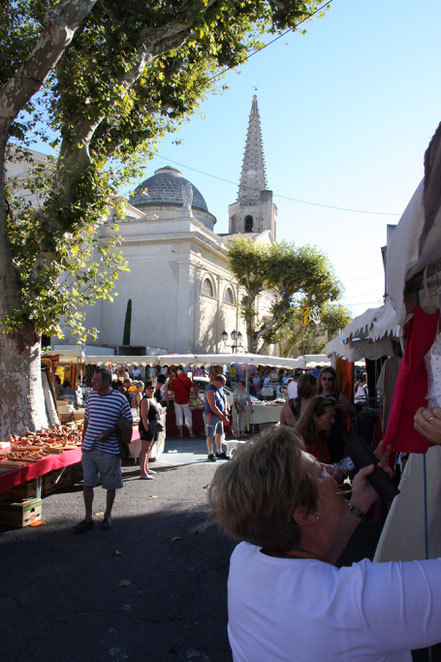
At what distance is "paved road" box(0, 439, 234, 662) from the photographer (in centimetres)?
319

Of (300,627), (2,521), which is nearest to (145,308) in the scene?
(2,521)

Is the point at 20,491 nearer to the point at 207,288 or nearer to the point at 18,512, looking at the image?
the point at 18,512

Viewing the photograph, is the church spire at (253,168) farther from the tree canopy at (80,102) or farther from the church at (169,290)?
the tree canopy at (80,102)

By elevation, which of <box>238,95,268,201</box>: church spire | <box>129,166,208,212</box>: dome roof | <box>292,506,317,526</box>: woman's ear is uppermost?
<box>238,95,268,201</box>: church spire

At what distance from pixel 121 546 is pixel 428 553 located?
3.31 meters

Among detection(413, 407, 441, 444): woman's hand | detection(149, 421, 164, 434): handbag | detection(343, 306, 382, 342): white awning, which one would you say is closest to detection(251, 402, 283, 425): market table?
detection(149, 421, 164, 434): handbag

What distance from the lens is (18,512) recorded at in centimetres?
552

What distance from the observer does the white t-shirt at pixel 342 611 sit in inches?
42.4

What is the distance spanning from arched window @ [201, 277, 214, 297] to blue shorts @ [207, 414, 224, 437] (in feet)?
83.8

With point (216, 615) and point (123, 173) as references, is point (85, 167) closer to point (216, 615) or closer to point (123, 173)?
point (123, 173)

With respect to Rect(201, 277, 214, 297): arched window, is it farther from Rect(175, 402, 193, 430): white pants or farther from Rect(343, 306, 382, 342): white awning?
Rect(343, 306, 382, 342): white awning

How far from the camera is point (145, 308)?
34.3 meters

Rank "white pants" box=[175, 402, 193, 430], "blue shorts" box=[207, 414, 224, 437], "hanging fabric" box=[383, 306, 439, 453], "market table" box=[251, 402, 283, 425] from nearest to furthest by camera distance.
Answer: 1. "hanging fabric" box=[383, 306, 439, 453]
2. "blue shorts" box=[207, 414, 224, 437]
3. "white pants" box=[175, 402, 193, 430]
4. "market table" box=[251, 402, 283, 425]

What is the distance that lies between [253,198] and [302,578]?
200 ft
